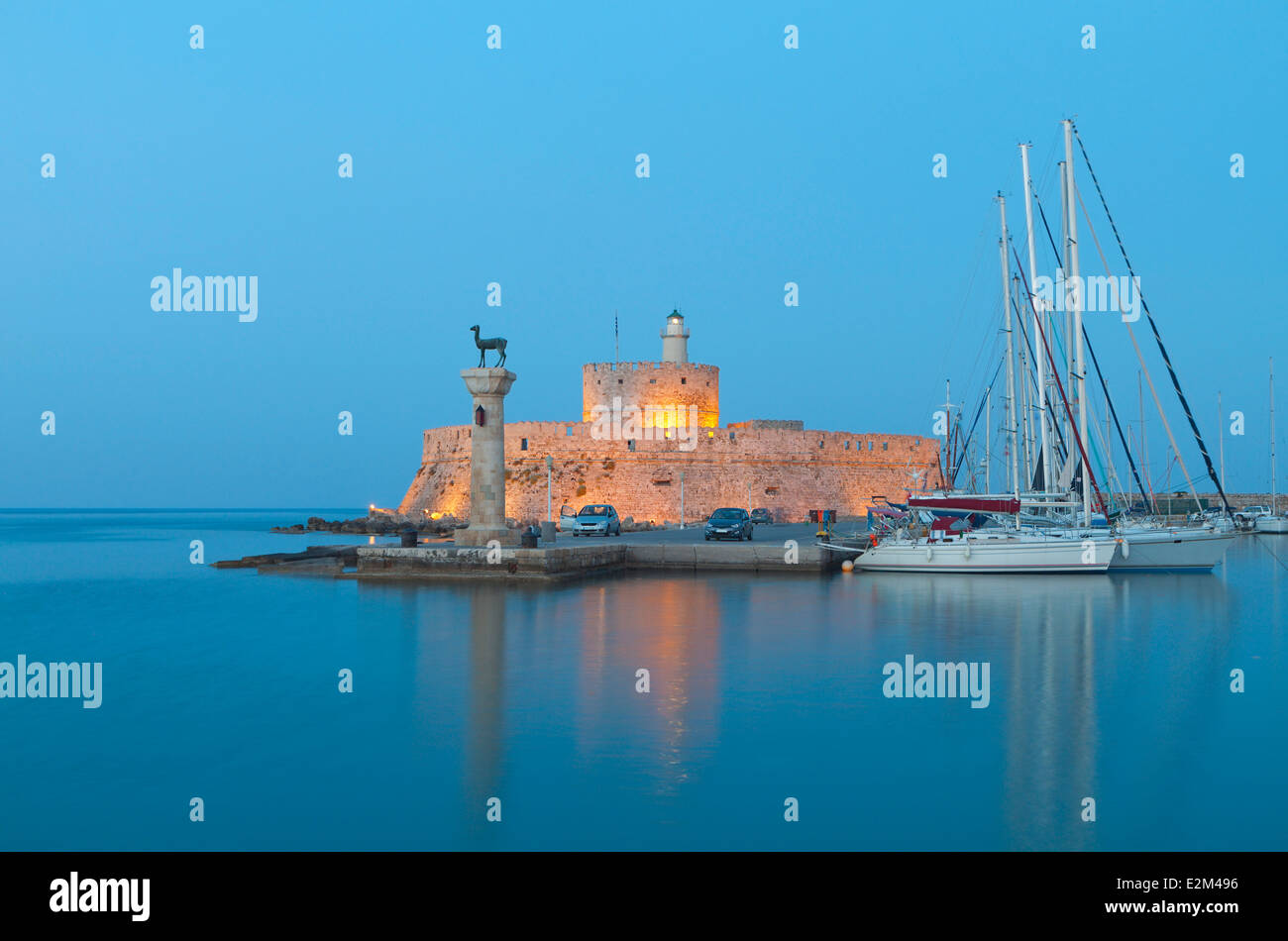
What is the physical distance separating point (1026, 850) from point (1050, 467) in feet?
61.0

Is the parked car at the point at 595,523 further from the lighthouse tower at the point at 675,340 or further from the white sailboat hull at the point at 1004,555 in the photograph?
the lighthouse tower at the point at 675,340

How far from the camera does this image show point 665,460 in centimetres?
4144

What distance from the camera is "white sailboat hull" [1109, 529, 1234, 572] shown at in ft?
71.9

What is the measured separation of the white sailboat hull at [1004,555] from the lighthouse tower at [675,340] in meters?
23.6

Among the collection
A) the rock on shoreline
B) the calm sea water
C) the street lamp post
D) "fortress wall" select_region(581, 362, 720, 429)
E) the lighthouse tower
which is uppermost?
the lighthouse tower

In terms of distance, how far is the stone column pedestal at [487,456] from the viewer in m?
19.2

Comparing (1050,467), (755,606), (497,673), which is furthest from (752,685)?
(1050,467)

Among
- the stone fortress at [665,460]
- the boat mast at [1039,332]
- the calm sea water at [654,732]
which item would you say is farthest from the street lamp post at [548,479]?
the calm sea water at [654,732]

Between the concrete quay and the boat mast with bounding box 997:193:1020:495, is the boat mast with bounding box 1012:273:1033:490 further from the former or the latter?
the concrete quay

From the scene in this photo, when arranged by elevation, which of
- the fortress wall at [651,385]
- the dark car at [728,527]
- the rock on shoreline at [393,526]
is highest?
the fortress wall at [651,385]

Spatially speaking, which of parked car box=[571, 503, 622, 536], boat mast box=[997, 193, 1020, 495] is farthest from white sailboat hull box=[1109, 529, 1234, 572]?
parked car box=[571, 503, 622, 536]

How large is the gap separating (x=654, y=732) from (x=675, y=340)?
3715 centimetres

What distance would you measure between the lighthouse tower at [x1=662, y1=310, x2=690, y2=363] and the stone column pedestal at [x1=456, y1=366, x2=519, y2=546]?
2488cm

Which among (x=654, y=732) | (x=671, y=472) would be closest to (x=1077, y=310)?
(x=654, y=732)
